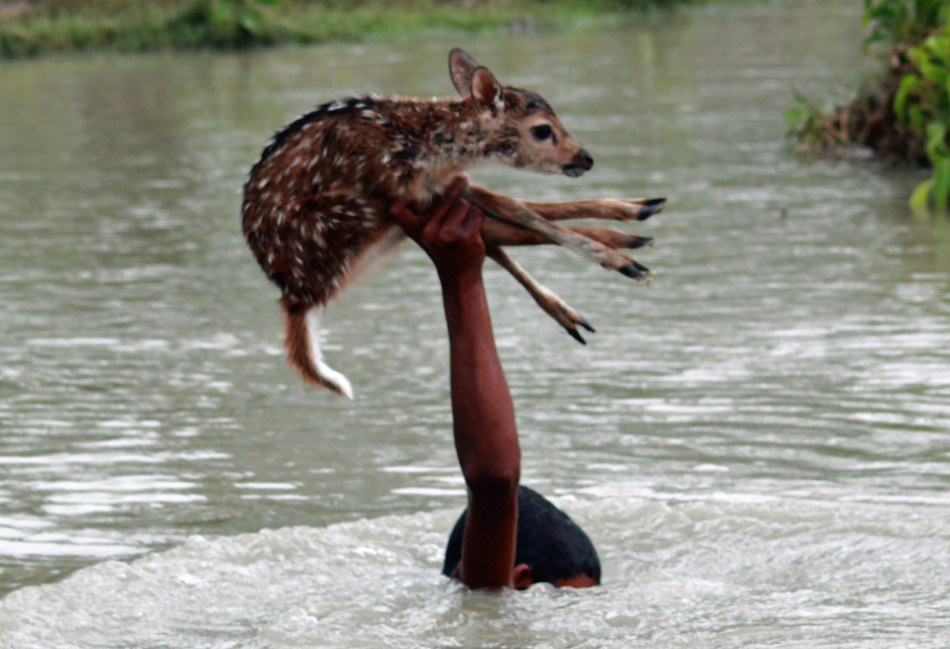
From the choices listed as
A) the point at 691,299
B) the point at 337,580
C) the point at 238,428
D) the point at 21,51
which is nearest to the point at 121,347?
the point at 238,428

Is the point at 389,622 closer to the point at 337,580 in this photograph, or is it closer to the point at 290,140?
the point at 337,580

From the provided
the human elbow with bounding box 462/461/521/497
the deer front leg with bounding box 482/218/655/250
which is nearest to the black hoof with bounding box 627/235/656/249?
the deer front leg with bounding box 482/218/655/250

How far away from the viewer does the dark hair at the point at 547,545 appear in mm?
4016

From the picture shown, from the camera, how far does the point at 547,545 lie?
405 cm

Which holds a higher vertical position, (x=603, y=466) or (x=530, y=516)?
(x=530, y=516)

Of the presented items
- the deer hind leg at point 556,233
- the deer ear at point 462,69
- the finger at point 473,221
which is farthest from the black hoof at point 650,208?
the deer ear at point 462,69

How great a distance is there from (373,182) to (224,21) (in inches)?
1030

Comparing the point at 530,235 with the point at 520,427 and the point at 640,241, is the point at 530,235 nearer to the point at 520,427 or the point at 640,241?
the point at 640,241

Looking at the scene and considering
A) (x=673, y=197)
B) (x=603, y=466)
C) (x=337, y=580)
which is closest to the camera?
(x=337, y=580)

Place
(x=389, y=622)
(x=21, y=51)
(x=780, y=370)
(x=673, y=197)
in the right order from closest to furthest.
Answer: (x=389, y=622)
(x=780, y=370)
(x=673, y=197)
(x=21, y=51)

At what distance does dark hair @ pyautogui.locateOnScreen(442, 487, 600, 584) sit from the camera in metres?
4.02

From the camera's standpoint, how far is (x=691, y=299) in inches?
313

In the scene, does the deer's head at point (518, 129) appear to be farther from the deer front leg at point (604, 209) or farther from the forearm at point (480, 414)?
the forearm at point (480, 414)

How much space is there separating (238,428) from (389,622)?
7.69 ft
